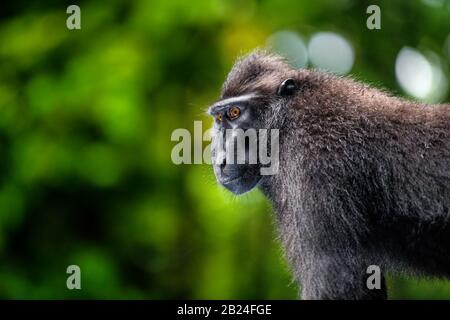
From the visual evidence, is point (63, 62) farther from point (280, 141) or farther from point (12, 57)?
point (280, 141)

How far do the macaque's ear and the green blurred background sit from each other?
12.7 feet

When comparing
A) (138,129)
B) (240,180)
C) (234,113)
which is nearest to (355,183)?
(240,180)

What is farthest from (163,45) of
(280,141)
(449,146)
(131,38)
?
(449,146)

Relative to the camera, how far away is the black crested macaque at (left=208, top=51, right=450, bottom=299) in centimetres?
626

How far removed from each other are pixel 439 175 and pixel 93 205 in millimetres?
7310

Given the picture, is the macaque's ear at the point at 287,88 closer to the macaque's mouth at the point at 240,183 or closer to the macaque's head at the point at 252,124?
the macaque's head at the point at 252,124

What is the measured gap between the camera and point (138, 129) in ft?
37.2

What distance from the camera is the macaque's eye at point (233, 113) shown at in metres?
7.11

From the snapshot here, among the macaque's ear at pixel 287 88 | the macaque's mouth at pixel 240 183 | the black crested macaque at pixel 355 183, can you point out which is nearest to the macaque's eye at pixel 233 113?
the black crested macaque at pixel 355 183

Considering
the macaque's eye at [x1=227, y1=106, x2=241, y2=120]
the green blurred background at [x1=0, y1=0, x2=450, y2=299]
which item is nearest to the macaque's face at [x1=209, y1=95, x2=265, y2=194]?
the macaque's eye at [x1=227, y1=106, x2=241, y2=120]

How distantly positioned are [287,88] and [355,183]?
1.10 meters

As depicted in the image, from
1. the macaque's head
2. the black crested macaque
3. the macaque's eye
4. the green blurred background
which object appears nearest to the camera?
the black crested macaque

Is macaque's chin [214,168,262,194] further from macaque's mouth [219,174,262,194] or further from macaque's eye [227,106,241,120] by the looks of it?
macaque's eye [227,106,241,120]

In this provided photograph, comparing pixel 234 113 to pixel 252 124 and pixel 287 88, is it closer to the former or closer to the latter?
pixel 252 124
